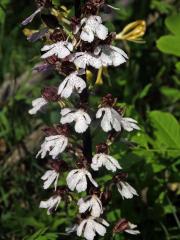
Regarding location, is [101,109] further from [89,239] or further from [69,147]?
[89,239]

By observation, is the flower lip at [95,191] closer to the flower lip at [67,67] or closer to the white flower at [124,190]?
the white flower at [124,190]

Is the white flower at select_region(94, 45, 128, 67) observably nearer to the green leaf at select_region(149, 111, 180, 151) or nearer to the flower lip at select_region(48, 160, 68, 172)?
the flower lip at select_region(48, 160, 68, 172)

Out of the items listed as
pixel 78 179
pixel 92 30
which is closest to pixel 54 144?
pixel 78 179

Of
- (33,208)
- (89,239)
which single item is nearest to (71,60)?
(89,239)

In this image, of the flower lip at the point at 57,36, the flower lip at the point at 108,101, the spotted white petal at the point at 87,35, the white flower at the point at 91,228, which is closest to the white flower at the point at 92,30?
the spotted white petal at the point at 87,35

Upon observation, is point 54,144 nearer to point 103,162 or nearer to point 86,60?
point 103,162

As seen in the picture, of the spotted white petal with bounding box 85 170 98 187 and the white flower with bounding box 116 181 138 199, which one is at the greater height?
the spotted white petal with bounding box 85 170 98 187

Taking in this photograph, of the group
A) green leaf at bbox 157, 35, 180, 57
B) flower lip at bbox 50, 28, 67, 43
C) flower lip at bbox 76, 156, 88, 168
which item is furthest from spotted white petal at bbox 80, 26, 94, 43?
green leaf at bbox 157, 35, 180, 57
